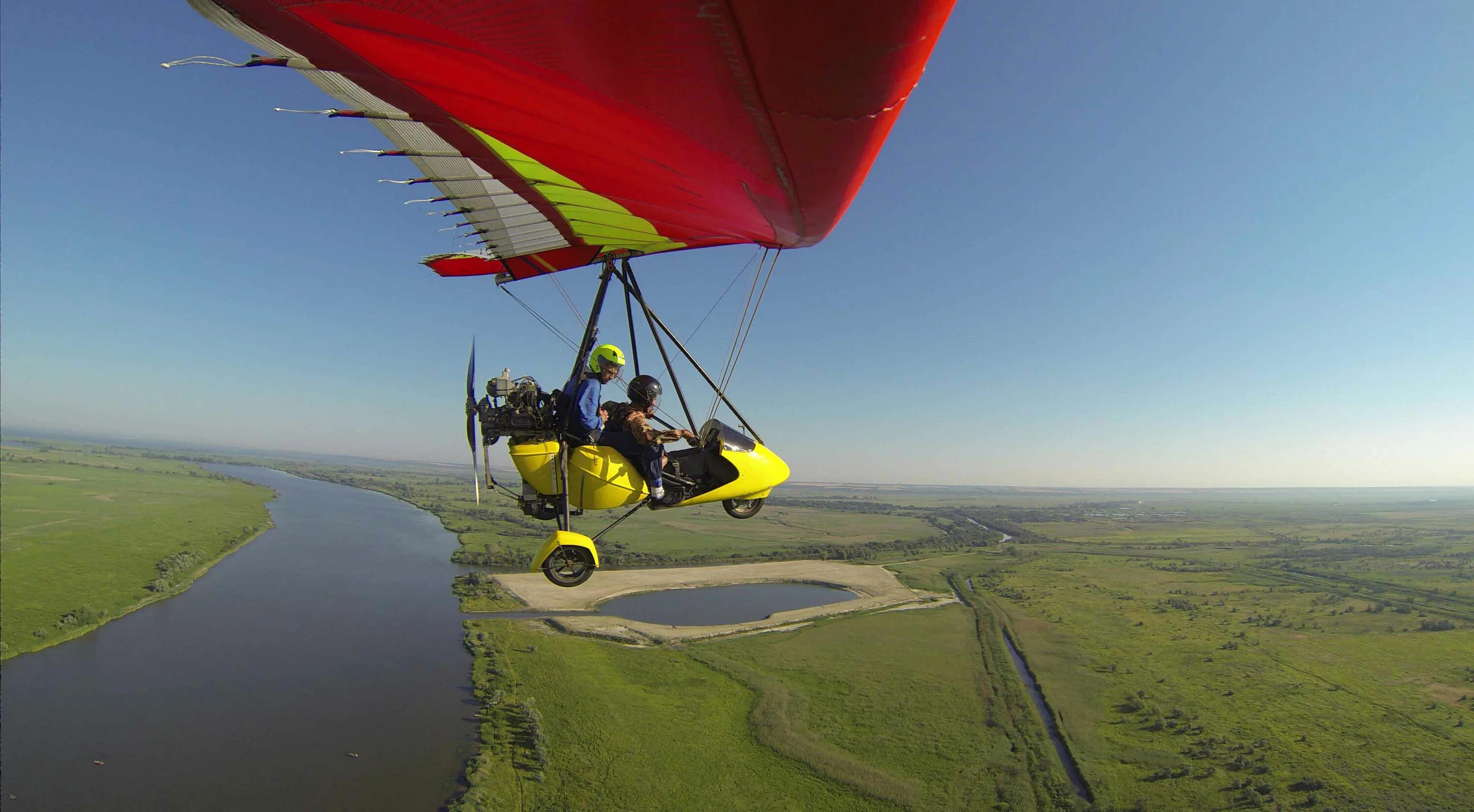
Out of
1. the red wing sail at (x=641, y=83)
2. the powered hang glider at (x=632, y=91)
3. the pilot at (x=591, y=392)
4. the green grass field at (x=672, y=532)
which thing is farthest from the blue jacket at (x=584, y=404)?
the green grass field at (x=672, y=532)

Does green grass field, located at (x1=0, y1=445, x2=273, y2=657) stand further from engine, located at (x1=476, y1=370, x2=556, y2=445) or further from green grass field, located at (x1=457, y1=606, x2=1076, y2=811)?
engine, located at (x1=476, y1=370, x2=556, y2=445)

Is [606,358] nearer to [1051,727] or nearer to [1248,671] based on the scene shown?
[1051,727]

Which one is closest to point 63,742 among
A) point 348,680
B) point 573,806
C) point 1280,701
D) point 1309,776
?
point 348,680

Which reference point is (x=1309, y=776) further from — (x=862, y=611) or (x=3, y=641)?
(x=3, y=641)

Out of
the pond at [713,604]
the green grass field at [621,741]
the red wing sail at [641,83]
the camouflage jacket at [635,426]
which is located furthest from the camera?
the pond at [713,604]

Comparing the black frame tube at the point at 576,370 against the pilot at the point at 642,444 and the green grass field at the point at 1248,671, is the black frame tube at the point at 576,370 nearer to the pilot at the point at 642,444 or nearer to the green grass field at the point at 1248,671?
the pilot at the point at 642,444
